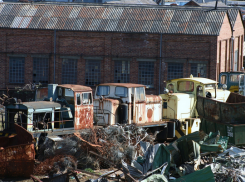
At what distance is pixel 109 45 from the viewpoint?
3023cm

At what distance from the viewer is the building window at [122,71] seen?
30219mm

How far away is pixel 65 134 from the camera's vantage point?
1445cm

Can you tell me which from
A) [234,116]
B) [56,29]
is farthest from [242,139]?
[56,29]

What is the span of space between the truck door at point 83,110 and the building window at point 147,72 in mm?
14843

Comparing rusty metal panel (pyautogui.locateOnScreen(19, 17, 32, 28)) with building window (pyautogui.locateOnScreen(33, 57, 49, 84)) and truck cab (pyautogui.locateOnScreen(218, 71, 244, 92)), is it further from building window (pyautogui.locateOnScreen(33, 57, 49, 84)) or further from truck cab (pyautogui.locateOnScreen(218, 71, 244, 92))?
truck cab (pyautogui.locateOnScreen(218, 71, 244, 92))

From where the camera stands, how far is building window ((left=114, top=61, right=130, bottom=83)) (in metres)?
30.2

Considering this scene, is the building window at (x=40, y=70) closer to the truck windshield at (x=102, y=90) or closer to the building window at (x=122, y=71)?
the building window at (x=122, y=71)

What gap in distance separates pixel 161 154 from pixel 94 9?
2198 cm

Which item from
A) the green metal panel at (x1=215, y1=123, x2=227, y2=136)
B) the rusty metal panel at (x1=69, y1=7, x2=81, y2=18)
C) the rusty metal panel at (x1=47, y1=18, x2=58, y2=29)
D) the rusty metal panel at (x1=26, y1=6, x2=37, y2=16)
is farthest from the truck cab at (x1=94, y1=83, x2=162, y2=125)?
the rusty metal panel at (x1=26, y1=6, x2=37, y2=16)

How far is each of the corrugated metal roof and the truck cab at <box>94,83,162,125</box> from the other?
13152 millimetres

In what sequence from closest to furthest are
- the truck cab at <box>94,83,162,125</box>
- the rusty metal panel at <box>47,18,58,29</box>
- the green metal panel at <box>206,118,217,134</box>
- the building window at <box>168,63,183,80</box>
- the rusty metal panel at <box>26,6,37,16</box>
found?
the green metal panel at <box>206,118,217,134</box>, the truck cab at <box>94,83,162,125</box>, the building window at <box>168,63,183,80</box>, the rusty metal panel at <box>47,18,58,29</box>, the rusty metal panel at <box>26,6,37,16</box>

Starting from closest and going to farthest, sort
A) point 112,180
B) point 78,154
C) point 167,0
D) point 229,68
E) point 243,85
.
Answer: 1. point 112,180
2. point 78,154
3. point 243,85
4. point 229,68
5. point 167,0

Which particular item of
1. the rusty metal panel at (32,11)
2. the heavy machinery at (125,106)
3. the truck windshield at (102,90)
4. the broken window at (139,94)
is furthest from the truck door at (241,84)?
the rusty metal panel at (32,11)

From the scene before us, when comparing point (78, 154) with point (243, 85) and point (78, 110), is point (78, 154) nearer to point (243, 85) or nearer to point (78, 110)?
point (78, 110)
